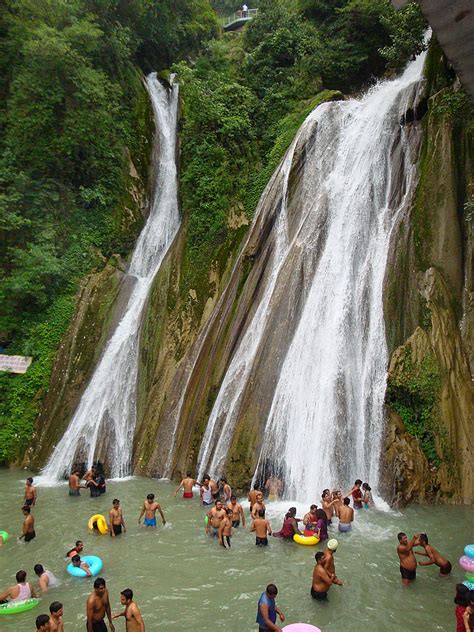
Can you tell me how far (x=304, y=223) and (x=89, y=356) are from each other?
9.67 metres

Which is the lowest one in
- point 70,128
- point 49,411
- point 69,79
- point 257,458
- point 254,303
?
point 257,458

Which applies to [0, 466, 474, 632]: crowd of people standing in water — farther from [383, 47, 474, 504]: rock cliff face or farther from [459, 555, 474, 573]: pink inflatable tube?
[383, 47, 474, 504]: rock cliff face

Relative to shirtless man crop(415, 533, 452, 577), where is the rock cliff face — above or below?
above

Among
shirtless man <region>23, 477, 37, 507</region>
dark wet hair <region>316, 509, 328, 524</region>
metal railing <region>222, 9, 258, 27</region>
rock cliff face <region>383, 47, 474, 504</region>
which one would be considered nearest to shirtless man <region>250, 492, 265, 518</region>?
dark wet hair <region>316, 509, 328, 524</region>

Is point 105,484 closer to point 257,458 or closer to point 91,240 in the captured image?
point 257,458

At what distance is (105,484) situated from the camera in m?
13.9

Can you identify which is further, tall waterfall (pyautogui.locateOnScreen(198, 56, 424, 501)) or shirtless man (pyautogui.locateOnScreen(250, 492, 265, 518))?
tall waterfall (pyautogui.locateOnScreen(198, 56, 424, 501))

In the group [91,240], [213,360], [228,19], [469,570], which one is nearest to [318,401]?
[213,360]

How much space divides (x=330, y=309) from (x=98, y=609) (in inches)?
394

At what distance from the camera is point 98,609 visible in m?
→ 6.56

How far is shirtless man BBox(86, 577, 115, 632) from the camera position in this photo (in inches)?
256

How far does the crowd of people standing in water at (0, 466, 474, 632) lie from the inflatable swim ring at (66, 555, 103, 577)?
81mm

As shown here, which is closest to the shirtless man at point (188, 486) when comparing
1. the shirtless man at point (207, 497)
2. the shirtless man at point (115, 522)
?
the shirtless man at point (207, 497)

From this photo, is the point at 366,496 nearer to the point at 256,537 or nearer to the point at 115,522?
the point at 256,537
